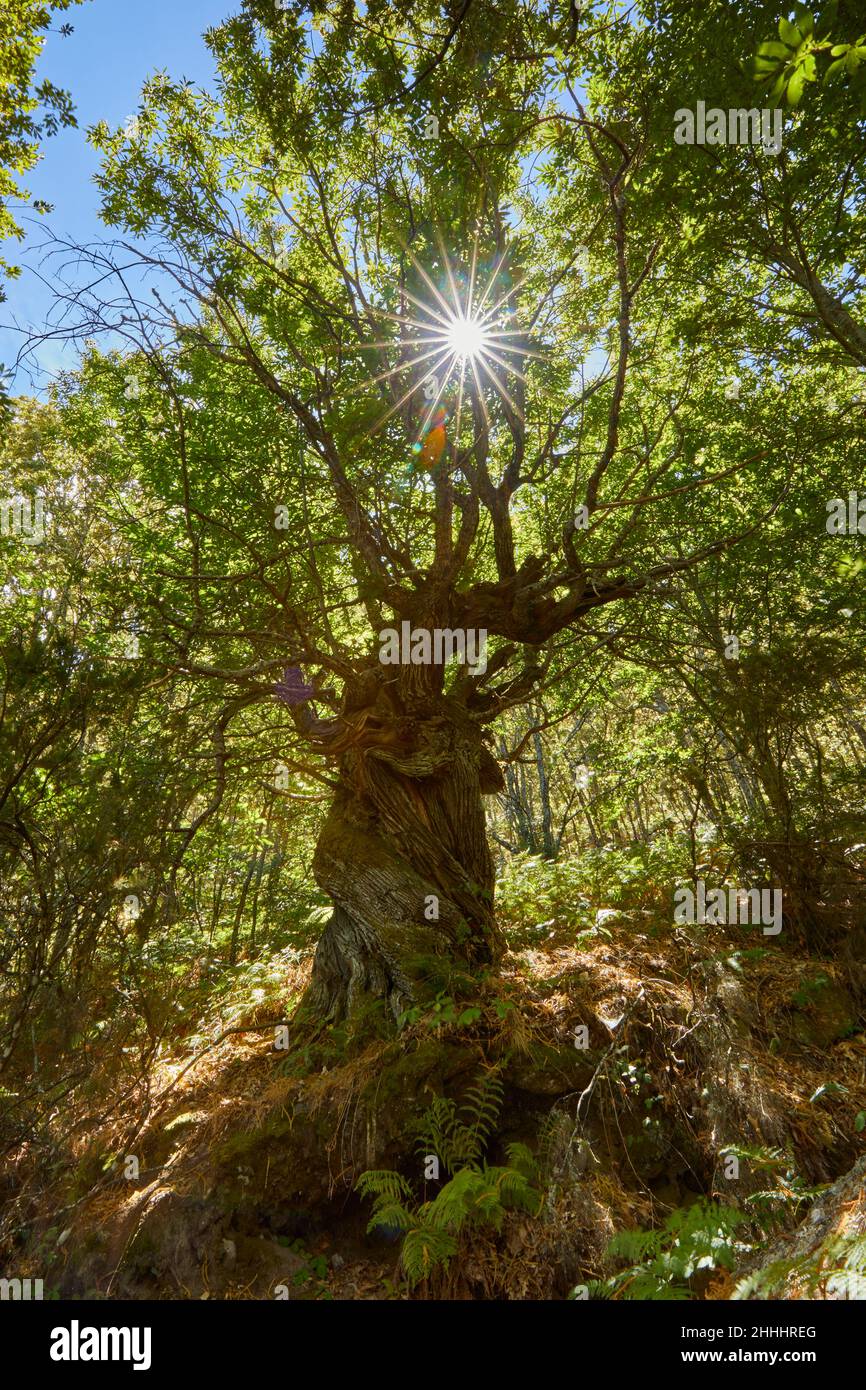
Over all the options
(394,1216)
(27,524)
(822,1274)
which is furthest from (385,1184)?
(27,524)

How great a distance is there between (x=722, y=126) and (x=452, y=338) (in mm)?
2814

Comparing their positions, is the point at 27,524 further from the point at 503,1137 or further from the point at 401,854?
the point at 503,1137

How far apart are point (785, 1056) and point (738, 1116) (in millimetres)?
746

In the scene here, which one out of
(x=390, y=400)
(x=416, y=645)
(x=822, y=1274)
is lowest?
(x=822, y=1274)

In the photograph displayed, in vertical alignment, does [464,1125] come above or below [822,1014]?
below

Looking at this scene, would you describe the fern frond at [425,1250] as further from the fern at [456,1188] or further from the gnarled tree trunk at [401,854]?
the gnarled tree trunk at [401,854]

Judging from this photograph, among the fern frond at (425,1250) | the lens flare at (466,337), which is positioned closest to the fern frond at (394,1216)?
the fern frond at (425,1250)

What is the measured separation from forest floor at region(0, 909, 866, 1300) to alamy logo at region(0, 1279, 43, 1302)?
9 cm

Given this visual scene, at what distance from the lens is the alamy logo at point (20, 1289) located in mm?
4184

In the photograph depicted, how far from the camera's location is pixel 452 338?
6426 millimetres

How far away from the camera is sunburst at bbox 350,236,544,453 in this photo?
6.30 meters

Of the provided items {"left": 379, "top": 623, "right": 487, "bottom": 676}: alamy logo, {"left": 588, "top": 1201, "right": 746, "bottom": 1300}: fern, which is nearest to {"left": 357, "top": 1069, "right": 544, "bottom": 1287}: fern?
{"left": 588, "top": 1201, "right": 746, "bottom": 1300}: fern
